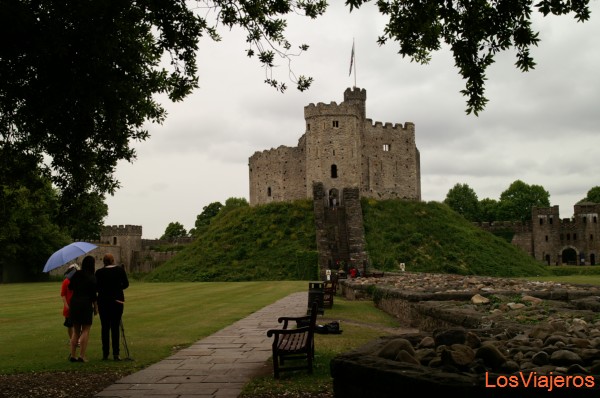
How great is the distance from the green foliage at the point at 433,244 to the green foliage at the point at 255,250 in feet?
17.1

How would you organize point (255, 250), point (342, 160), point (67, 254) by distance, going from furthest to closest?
point (342, 160) → point (255, 250) → point (67, 254)

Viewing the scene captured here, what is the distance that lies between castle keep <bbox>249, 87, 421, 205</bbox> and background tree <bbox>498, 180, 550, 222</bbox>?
130 feet

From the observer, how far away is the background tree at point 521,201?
9038 centimetres

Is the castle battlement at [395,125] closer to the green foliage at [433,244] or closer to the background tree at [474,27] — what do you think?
the green foliage at [433,244]

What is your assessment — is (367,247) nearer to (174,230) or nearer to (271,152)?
(271,152)

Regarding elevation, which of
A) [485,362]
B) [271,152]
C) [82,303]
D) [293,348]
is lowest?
[293,348]

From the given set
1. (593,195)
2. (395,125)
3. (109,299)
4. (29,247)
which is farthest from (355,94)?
(593,195)

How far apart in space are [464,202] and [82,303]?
3436 inches

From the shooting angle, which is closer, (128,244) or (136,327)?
(136,327)

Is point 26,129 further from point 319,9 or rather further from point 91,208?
point 319,9

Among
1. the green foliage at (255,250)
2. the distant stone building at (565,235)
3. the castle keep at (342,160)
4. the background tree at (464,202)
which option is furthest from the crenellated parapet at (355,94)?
the background tree at (464,202)

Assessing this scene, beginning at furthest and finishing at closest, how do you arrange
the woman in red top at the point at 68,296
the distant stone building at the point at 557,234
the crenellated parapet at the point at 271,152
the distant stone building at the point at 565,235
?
the distant stone building at the point at 565,235 → the distant stone building at the point at 557,234 → the crenellated parapet at the point at 271,152 → the woman in red top at the point at 68,296

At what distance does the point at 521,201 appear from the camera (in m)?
91.2

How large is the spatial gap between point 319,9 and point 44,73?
483 centimetres
